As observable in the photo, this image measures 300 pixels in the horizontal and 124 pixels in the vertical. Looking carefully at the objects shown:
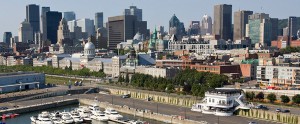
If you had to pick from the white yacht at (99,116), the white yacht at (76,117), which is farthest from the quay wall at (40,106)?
the white yacht at (99,116)

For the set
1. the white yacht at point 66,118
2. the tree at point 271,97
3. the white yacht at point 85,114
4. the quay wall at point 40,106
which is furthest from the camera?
the tree at point 271,97

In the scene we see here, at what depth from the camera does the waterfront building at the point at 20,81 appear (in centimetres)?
7556

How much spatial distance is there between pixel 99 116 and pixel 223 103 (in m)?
17.2

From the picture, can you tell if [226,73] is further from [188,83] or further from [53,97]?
[53,97]

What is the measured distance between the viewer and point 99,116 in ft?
183

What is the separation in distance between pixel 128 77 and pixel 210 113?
40.3 m

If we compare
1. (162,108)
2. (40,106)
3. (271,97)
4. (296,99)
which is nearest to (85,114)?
(40,106)

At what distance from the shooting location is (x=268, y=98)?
62500 millimetres

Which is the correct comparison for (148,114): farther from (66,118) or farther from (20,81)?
(20,81)

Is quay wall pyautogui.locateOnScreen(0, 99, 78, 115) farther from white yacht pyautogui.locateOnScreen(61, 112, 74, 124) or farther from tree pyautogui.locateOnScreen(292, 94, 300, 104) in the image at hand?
tree pyautogui.locateOnScreen(292, 94, 300, 104)

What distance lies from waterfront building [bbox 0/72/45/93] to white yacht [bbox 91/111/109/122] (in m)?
26.6

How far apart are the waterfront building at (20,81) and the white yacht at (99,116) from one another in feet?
87.2

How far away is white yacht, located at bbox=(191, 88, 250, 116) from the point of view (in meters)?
53.4

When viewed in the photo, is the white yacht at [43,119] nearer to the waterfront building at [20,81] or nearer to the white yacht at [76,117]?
the white yacht at [76,117]
